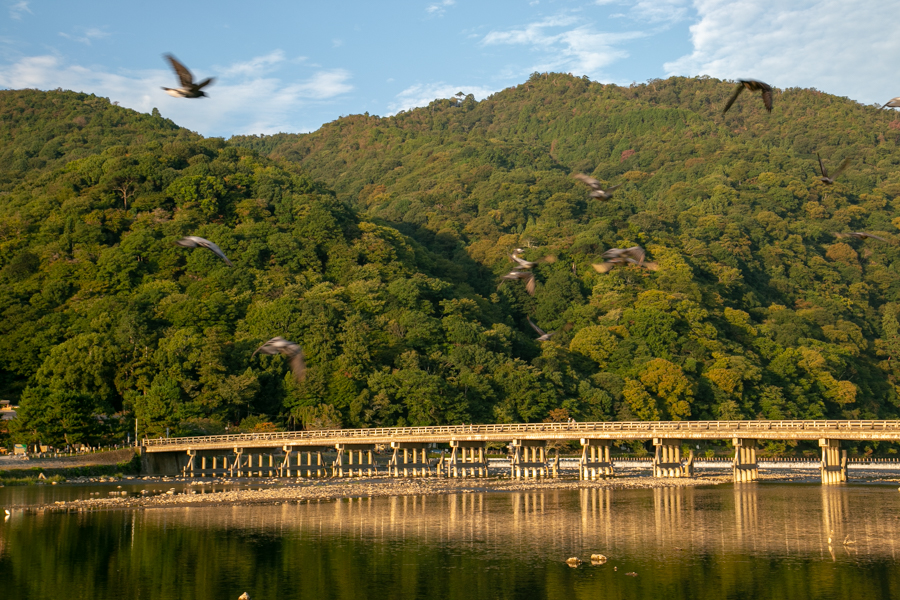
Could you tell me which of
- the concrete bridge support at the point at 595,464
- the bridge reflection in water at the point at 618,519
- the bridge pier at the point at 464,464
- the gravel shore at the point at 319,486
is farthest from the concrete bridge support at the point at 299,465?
the concrete bridge support at the point at 595,464

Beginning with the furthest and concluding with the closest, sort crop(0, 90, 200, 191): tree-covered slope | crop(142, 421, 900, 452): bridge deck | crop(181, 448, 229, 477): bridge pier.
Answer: crop(0, 90, 200, 191): tree-covered slope, crop(181, 448, 229, 477): bridge pier, crop(142, 421, 900, 452): bridge deck

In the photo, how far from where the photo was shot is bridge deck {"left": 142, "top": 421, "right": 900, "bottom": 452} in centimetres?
5806

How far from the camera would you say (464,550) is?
36125mm

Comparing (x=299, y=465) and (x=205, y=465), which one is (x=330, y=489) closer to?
(x=299, y=465)

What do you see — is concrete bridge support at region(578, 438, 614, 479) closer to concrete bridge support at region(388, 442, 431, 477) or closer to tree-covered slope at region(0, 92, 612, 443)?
concrete bridge support at region(388, 442, 431, 477)

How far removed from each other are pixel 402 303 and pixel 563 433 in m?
44.5

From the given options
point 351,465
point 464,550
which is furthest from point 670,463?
point 464,550

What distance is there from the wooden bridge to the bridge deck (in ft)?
0.22

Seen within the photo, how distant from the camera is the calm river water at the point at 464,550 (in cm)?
2948

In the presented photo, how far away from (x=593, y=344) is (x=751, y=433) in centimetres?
4533

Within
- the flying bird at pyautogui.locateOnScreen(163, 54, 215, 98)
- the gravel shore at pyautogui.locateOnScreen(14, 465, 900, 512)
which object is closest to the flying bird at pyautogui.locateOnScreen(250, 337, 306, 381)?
the flying bird at pyautogui.locateOnScreen(163, 54, 215, 98)

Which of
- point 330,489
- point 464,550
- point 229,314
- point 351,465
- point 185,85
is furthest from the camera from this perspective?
point 229,314

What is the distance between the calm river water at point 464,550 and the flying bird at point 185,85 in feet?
51.3

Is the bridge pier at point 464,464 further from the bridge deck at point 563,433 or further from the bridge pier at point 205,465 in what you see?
the bridge pier at point 205,465
